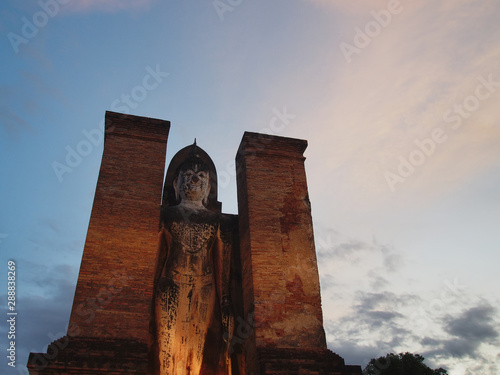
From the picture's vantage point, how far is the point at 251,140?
26.4 ft

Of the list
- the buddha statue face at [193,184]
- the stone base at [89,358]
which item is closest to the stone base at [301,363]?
the stone base at [89,358]

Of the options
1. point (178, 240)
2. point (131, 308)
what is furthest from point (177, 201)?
point (131, 308)

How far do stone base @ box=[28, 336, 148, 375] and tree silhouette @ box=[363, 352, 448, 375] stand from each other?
2113cm

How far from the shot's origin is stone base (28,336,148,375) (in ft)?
16.9

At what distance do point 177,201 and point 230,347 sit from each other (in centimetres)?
294

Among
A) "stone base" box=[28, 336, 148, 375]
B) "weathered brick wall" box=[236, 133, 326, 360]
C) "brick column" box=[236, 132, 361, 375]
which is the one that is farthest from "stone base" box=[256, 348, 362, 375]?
"stone base" box=[28, 336, 148, 375]

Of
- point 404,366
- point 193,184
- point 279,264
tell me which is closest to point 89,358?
point 279,264

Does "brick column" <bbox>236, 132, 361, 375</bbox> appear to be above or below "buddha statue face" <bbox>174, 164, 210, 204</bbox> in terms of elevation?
below

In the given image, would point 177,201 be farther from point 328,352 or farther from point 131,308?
point 328,352

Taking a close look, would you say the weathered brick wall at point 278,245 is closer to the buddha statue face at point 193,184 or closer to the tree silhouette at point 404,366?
the buddha statue face at point 193,184

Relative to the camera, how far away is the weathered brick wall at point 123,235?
228 inches

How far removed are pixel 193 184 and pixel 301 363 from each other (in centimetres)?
372

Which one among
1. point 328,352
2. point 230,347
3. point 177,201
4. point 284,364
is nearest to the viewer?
point 284,364

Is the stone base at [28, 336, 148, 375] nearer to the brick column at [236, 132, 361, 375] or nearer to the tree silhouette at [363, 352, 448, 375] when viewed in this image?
the brick column at [236, 132, 361, 375]
